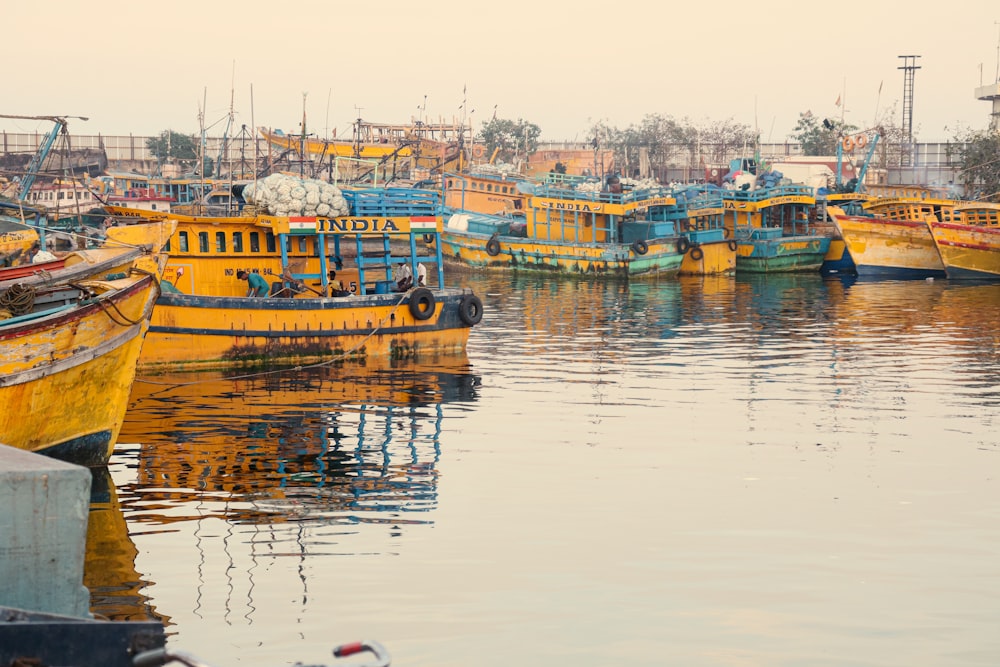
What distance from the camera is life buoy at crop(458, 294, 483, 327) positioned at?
27.5m

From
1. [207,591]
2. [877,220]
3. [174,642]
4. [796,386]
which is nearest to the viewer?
[174,642]

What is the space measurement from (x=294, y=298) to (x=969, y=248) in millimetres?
33955

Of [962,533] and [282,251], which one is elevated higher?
[282,251]

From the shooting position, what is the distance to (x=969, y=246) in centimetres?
5062

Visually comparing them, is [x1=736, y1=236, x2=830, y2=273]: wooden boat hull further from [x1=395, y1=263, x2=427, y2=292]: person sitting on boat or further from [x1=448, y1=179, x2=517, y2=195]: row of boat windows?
[x1=395, y1=263, x2=427, y2=292]: person sitting on boat

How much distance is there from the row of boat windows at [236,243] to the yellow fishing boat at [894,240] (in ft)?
104

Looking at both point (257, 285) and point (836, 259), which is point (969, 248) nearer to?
point (836, 259)

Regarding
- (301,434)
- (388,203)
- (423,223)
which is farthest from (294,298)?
(301,434)

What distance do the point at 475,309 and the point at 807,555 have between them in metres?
15.8

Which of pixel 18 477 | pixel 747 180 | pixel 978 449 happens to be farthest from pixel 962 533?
pixel 747 180

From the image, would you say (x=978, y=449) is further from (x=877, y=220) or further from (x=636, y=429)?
(x=877, y=220)

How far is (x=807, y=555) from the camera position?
12.6m

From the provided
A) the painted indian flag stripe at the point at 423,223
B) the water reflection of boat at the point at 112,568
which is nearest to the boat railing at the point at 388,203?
the painted indian flag stripe at the point at 423,223

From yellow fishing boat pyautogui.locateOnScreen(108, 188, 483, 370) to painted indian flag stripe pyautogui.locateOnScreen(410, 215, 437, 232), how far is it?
0.08 feet
